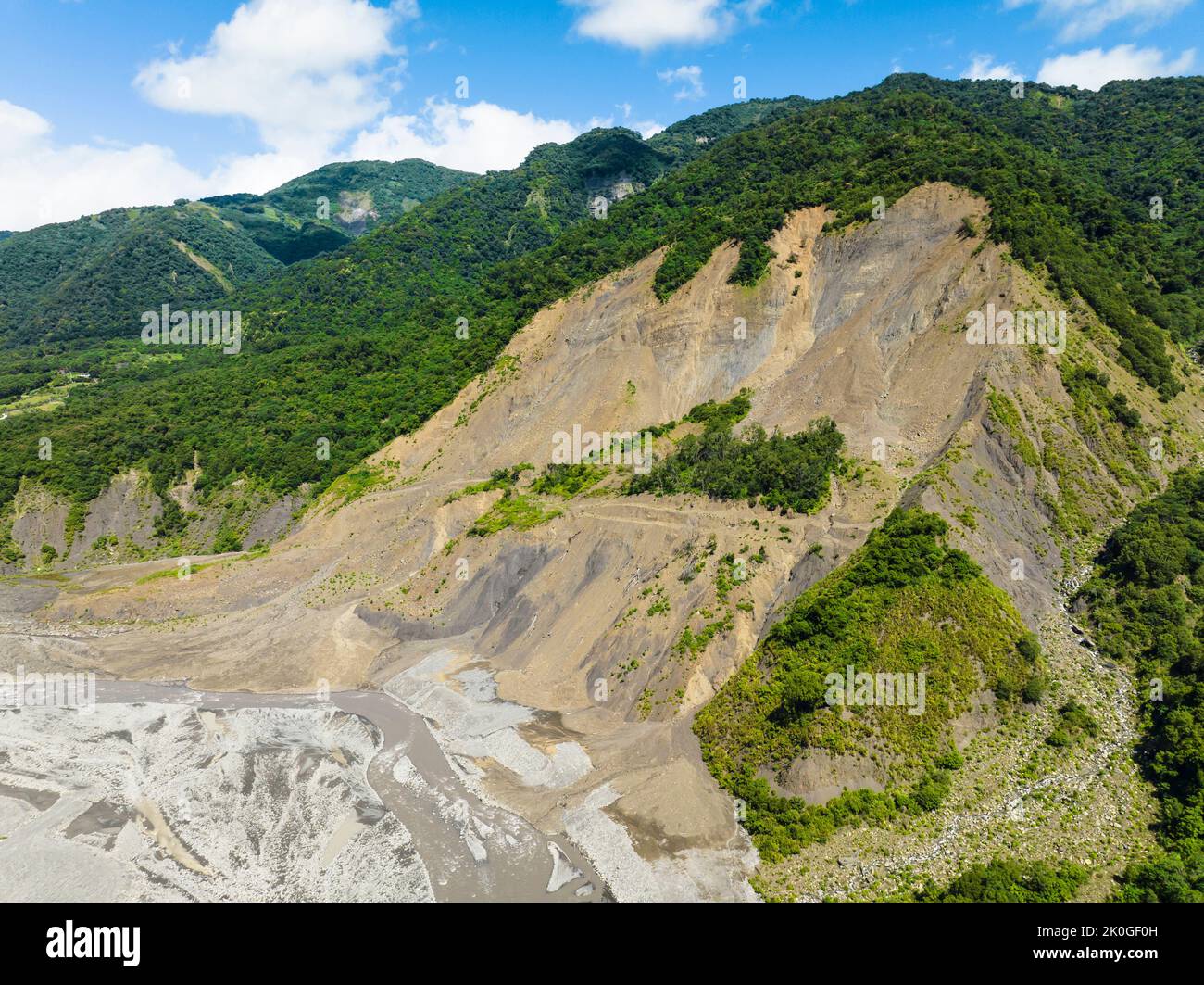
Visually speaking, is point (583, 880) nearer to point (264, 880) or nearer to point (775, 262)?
point (264, 880)

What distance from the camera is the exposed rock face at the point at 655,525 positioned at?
35.3 m

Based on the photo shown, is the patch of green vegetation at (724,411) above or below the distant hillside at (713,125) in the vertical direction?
below

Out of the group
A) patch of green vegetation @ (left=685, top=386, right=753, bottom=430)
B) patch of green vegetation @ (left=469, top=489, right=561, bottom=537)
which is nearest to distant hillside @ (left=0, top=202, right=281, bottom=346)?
patch of green vegetation @ (left=469, top=489, right=561, bottom=537)

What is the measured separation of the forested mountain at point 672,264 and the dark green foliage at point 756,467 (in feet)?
66.6

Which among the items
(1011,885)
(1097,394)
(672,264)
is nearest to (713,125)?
(672,264)

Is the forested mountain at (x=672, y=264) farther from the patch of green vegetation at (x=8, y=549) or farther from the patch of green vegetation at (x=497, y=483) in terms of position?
the patch of green vegetation at (x=497, y=483)

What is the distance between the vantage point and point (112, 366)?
116m

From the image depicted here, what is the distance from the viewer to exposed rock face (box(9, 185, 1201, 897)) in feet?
116

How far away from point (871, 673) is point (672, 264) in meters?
49.3

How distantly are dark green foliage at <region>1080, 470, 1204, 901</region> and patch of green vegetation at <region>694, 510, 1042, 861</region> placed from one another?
479 centimetres

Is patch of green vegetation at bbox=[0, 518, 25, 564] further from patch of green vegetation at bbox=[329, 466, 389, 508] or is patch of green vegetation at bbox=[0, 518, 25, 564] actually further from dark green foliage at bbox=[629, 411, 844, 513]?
dark green foliage at bbox=[629, 411, 844, 513]

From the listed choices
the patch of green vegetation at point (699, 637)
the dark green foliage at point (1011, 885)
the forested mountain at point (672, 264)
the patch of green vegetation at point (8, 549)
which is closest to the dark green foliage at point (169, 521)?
the forested mountain at point (672, 264)
